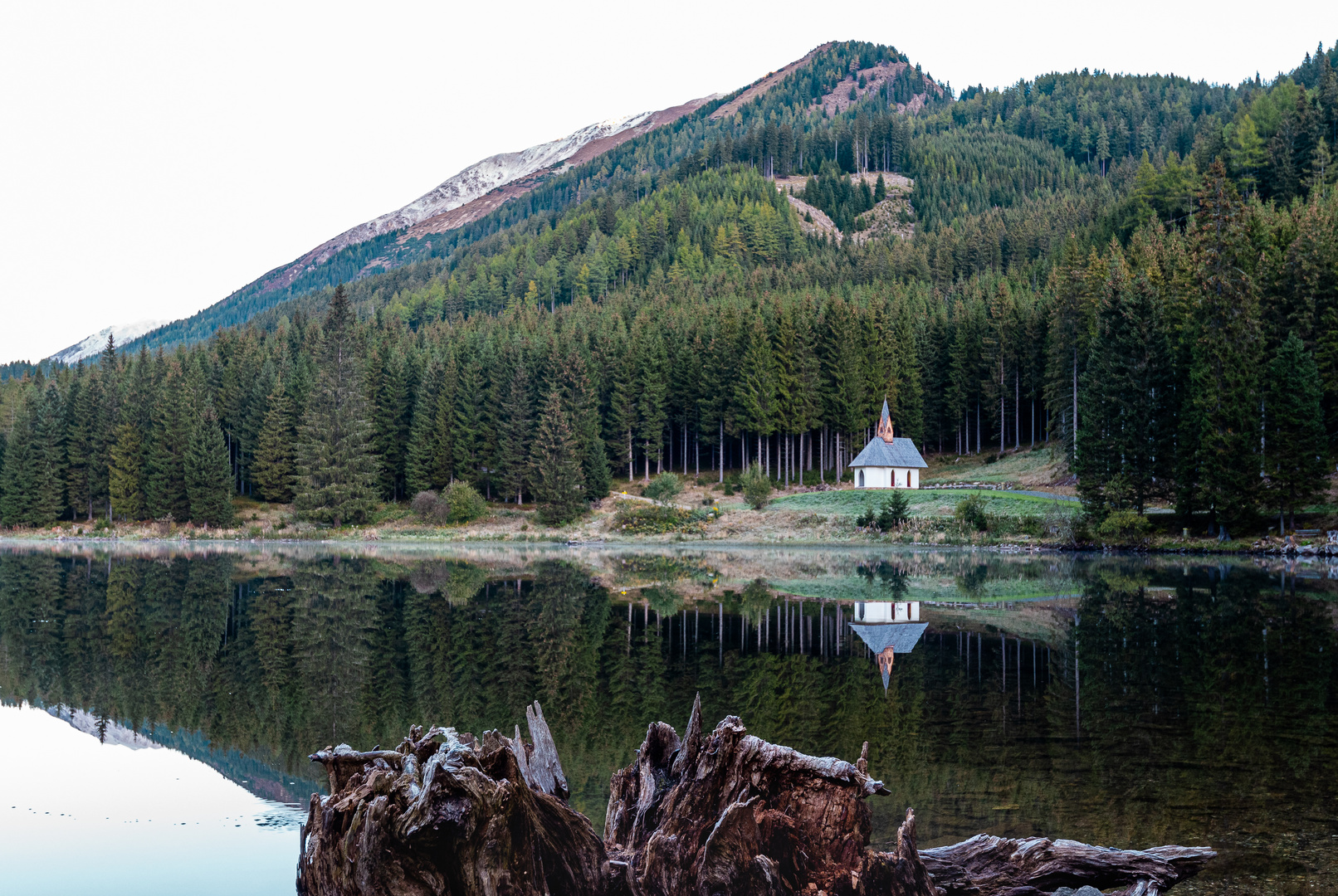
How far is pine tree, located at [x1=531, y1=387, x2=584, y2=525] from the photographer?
68000 millimetres

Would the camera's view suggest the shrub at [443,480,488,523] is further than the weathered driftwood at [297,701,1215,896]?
Yes

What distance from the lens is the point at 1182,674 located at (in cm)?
1658

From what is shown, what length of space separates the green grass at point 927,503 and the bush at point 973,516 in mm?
2177

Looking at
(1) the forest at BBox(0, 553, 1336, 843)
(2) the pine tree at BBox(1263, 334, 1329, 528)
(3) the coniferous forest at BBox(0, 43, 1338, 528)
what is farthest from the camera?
(3) the coniferous forest at BBox(0, 43, 1338, 528)

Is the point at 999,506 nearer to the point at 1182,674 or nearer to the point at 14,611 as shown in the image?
the point at 1182,674

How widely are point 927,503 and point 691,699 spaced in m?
50.2

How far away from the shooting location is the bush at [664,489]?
221ft

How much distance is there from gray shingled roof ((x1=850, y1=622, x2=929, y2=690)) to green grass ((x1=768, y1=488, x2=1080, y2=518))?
114ft

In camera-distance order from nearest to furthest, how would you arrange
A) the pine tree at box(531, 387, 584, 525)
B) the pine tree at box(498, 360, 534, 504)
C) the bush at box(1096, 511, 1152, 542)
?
the bush at box(1096, 511, 1152, 542), the pine tree at box(531, 387, 584, 525), the pine tree at box(498, 360, 534, 504)

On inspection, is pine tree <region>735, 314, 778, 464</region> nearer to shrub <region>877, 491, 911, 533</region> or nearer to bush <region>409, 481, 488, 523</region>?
shrub <region>877, 491, 911, 533</region>

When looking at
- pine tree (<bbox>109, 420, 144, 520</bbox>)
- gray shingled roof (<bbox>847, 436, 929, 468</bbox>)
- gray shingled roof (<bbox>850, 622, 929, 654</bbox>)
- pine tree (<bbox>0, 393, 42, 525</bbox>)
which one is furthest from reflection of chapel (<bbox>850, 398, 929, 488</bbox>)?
pine tree (<bbox>0, 393, 42, 525</bbox>)

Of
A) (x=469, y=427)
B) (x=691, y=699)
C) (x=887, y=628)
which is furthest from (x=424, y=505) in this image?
(x=691, y=699)

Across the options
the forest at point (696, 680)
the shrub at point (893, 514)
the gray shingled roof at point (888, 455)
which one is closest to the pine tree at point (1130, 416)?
the shrub at point (893, 514)

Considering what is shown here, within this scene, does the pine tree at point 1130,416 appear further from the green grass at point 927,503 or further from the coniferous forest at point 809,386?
the green grass at point 927,503
